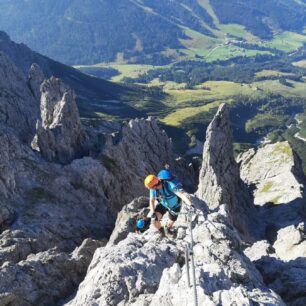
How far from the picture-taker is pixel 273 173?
4631 inches

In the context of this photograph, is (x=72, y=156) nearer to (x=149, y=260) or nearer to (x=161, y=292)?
(x=149, y=260)

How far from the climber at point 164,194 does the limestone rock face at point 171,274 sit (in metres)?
2.50

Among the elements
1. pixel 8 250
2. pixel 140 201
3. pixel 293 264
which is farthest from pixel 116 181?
pixel 293 264

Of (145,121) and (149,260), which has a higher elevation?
(145,121)

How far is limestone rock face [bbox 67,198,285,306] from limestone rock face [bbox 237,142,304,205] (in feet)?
221

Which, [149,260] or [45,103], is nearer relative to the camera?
[149,260]

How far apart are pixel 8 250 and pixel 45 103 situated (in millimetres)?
68433

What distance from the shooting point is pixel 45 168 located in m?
69.5

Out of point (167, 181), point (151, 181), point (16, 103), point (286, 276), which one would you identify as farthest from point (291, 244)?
point (16, 103)

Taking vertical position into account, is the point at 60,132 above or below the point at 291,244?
above

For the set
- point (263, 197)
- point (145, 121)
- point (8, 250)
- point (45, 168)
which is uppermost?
point (145, 121)

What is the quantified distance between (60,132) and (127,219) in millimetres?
38887

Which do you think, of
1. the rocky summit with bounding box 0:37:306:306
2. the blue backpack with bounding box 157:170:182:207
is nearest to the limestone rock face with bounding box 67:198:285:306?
the rocky summit with bounding box 0:37:306:306

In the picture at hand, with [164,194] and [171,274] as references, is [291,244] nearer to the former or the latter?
[164,194]
